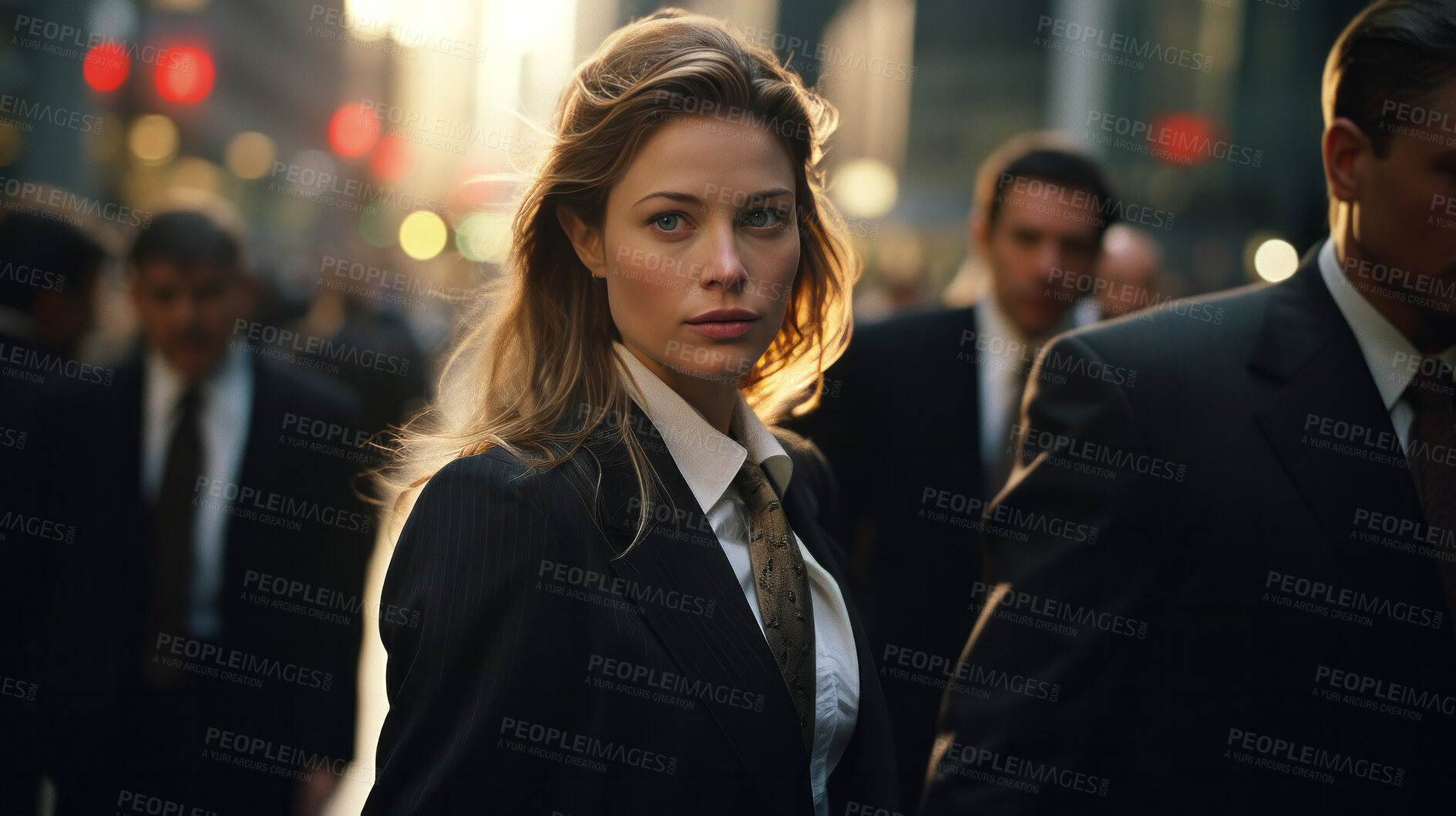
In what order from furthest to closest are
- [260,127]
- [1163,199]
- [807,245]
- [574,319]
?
[260,127], [1163,199], [807,245], [574,319]

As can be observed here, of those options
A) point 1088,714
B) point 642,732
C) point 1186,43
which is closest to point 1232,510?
point 1088,714

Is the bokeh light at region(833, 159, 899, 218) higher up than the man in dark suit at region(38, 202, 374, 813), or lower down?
higher up

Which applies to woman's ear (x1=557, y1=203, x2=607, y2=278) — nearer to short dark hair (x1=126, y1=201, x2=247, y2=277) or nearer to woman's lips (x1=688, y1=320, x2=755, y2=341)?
woman's lips (x1=688, y1=320, x2=755, y2=341)

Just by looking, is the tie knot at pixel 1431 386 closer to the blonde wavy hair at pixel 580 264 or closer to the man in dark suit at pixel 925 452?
the blonde wavy hair at pixel 580 264

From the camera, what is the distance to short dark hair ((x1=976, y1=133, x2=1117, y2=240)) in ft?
15.4

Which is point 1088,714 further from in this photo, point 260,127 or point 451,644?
point 260,127

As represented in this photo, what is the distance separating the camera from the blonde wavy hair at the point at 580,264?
203 centimetres

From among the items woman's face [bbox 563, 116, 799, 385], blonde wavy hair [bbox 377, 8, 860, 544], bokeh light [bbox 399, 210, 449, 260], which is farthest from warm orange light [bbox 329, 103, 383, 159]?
woman's face [bbox 563, 116, 799, 385]

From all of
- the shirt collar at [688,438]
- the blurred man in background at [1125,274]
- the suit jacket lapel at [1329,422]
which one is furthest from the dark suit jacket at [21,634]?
the blurred man in background at [1125,274]

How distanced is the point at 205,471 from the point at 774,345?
2.59 metres

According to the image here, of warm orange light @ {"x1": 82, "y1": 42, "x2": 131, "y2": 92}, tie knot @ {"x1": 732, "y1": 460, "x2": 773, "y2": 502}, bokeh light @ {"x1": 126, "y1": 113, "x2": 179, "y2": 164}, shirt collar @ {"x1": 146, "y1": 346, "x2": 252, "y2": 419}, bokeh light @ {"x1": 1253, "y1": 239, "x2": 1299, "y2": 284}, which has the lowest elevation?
shirt collar @ {"x1": 146, "y1": 346, "x2": 252, "y2": 419}

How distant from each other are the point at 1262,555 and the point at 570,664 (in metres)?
1.44

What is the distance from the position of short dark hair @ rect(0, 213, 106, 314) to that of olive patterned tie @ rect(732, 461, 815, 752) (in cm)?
365

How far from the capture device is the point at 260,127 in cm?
3859
